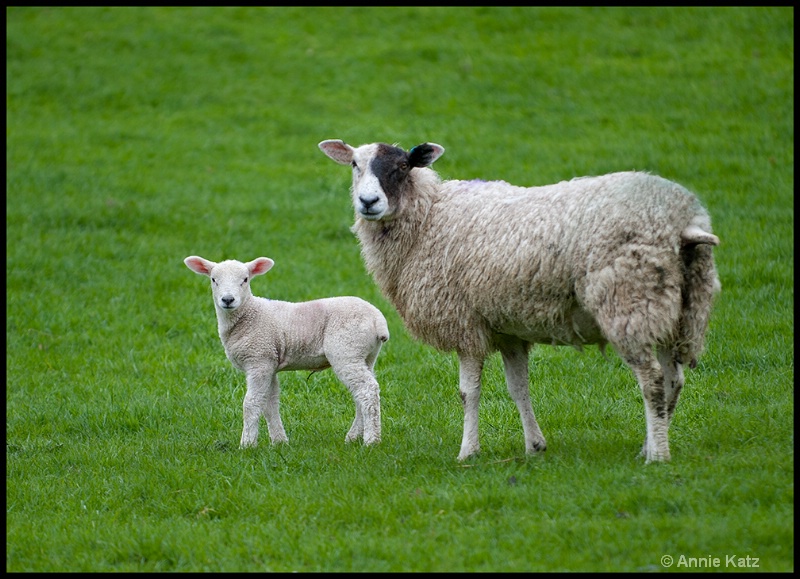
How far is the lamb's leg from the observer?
7.47 meters

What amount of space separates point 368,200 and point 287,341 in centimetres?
141

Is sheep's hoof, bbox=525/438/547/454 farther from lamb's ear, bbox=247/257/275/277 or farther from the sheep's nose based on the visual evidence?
lamb's ear, bbox=247/257/275/277

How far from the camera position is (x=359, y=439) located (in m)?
8.02

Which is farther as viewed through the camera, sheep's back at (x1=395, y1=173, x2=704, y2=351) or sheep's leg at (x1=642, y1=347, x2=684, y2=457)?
sheep's leg at (x1=642, y1=347, x2=684, y2=457)

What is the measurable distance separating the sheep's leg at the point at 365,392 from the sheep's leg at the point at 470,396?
2.44 feet

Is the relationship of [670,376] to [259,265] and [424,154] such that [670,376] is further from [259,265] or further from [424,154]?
[259,265]

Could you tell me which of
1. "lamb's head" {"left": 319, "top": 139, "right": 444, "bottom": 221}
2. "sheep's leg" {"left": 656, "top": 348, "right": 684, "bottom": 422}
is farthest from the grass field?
"lamb's head" {"left": 319, "top": 139, "right": 444, "bottom": 221}

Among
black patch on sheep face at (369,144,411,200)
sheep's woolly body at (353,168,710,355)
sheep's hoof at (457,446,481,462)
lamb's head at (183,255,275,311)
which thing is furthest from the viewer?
lamb's head at (183,255,275,311)

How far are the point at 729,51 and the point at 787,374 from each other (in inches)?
535

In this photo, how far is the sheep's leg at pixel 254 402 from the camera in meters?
7.98

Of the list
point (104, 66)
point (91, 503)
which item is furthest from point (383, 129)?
point (91, 503)

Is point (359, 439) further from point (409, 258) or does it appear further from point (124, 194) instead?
point (124, 194)

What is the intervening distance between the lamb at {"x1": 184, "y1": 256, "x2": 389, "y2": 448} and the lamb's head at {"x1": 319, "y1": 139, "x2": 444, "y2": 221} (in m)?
0.88

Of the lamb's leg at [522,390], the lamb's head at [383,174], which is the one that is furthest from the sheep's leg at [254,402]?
the lamb's leg at [522,390]
